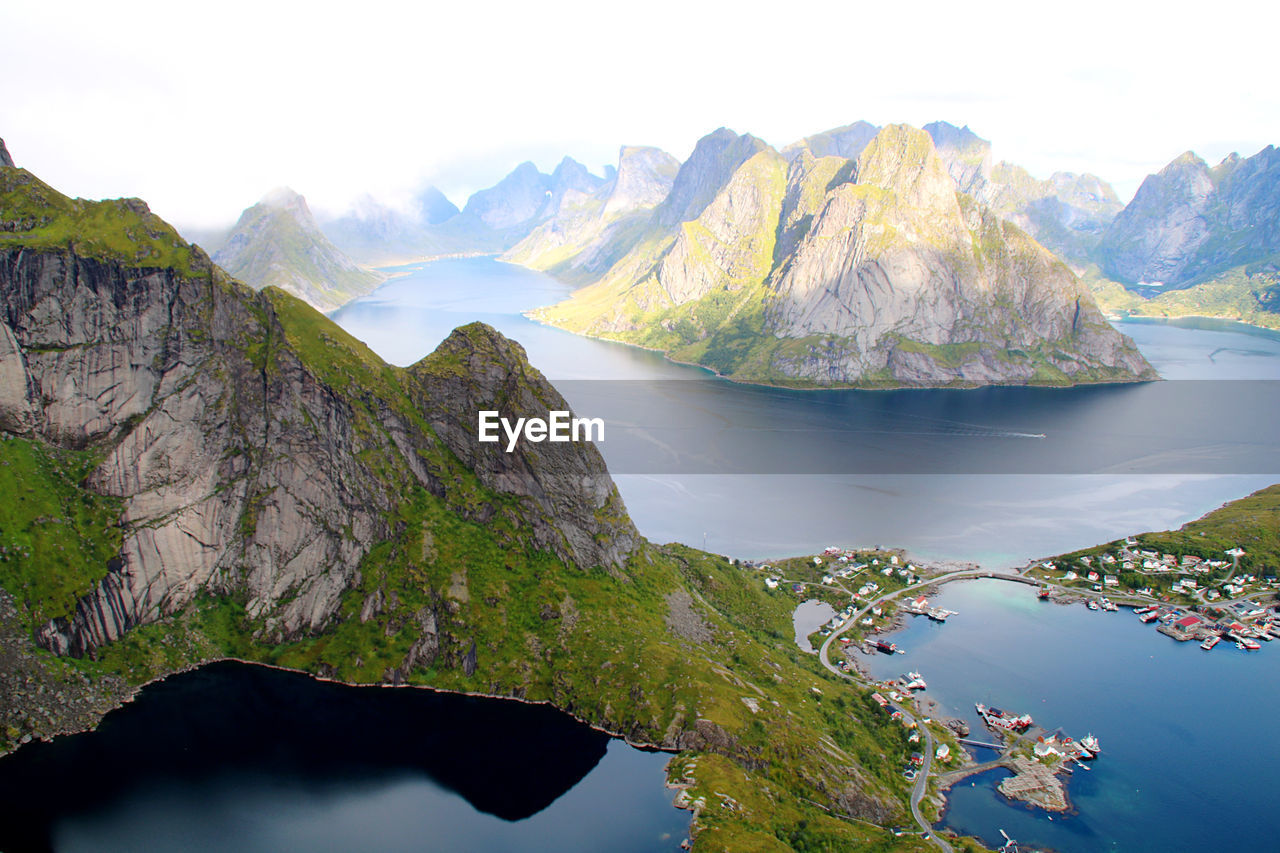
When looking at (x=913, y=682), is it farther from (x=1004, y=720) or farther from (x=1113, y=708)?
(x=1113, y=708)

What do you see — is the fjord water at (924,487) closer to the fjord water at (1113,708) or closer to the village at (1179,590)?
the village at (1179,590)

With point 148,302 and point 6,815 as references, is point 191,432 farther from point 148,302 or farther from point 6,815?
point 6,815

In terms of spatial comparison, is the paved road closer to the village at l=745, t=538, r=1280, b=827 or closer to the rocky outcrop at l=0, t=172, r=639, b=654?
the village at l=745, t=538, r=1280, b=827

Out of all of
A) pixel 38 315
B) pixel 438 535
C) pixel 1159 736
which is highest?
pixel 38 315

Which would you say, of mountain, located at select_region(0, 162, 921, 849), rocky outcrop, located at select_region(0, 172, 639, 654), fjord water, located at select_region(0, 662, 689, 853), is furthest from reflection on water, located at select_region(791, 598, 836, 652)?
fjord water, located at select_region(0, 662, 689, 853)

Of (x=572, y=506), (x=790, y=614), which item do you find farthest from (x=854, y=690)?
(x=572, y=506)
